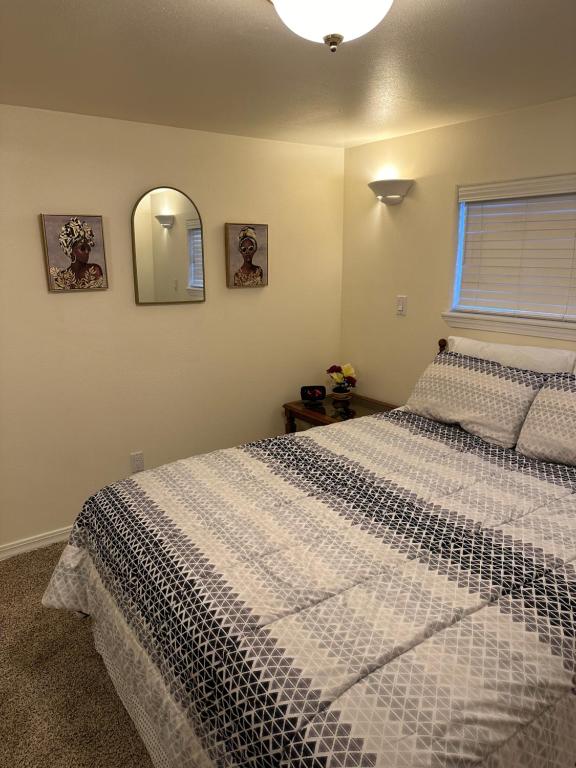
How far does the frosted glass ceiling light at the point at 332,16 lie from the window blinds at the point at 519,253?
163 centimetres

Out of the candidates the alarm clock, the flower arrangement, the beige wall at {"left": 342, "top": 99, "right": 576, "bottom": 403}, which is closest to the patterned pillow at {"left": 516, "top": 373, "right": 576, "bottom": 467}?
the beige wall at {"left": 342, "top": 99, "right": 576, "bottom": 403}

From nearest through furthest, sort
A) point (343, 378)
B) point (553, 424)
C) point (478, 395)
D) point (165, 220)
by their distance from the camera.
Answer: point (553, 424) → point (478, 395) → point (165, 220) → point (343, 378)

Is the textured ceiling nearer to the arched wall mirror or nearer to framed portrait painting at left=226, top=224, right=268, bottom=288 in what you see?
the arched wall mirror

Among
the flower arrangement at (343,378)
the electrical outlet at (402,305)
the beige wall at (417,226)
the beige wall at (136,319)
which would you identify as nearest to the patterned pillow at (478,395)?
the beige wall at (417,226)

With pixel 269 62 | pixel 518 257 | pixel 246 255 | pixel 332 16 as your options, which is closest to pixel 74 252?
pixel 246 255

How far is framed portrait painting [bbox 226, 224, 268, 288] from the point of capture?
3.32 meters

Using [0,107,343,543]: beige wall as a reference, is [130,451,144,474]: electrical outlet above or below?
below

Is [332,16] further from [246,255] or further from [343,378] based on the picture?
[343,378]

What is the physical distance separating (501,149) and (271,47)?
150 centimetres

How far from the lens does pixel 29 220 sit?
2652mm

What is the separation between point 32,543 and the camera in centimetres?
293

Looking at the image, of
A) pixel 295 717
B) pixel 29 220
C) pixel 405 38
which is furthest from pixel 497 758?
pixel 29 220

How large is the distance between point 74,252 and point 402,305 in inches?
78.7

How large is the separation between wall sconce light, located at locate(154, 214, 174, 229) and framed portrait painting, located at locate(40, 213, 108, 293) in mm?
347
